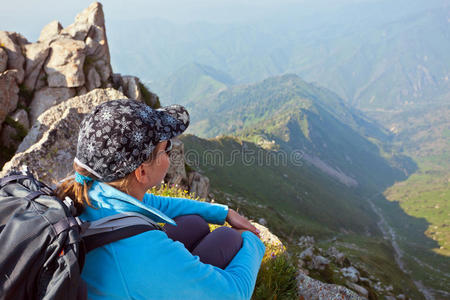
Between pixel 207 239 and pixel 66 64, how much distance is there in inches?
801

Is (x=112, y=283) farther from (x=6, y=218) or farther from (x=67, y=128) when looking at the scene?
(x=67, y=128)

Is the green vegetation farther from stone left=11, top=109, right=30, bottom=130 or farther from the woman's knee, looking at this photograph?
the woman's knee

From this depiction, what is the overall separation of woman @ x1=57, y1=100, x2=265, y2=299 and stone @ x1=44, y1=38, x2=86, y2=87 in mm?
18981

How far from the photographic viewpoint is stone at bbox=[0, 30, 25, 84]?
57.0 feet

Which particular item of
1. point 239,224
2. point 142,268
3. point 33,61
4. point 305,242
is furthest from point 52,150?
point 305,242

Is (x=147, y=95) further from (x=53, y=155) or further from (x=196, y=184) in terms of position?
(x=53, y=155)

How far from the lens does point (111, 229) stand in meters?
2.18

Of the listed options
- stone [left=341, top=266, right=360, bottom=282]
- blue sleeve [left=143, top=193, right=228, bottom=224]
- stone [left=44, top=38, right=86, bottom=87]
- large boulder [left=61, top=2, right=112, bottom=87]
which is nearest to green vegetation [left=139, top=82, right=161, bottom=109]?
large boulder [left=61, top=2, right=112, bottom=87]

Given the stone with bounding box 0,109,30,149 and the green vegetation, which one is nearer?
the stone with bounding box 0,109,30,149

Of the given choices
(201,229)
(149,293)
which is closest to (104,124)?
(149,293)

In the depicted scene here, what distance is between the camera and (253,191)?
5212 inches

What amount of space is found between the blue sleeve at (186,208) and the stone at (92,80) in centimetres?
1781

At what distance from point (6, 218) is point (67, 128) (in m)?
8.45

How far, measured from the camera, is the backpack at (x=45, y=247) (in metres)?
1.87
